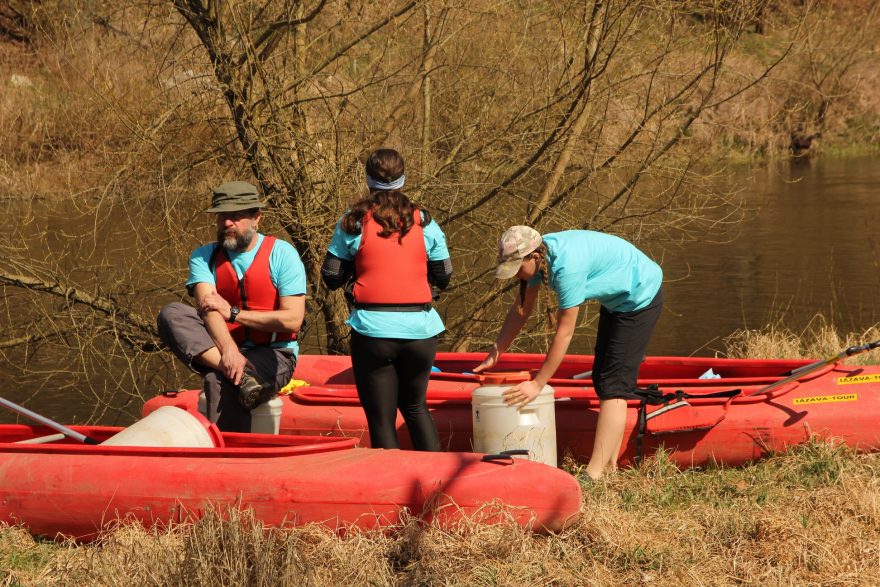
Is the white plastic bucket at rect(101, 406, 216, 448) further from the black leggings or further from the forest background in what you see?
the forest background

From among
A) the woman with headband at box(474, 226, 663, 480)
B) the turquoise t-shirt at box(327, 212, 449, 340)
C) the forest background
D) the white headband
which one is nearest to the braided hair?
the woman with headband at box(474, 226, 663, 480)

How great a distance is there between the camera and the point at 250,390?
4656 mm

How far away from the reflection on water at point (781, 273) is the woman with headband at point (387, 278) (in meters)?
3.75

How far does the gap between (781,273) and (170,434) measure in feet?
30.2

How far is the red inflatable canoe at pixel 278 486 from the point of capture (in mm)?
4129

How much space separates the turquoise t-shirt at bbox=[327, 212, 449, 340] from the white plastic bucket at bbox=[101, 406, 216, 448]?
0.82 metres

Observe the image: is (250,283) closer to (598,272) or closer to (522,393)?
(522,393)

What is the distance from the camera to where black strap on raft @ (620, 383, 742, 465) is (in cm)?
525

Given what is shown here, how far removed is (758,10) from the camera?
716 cm

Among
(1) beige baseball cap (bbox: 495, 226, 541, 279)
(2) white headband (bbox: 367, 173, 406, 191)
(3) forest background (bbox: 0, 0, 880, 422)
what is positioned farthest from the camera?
(3) forest background (bbox: 0, 0, 880, 422)

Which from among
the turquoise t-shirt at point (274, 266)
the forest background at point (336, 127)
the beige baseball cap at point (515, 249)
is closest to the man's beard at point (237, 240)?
the turquoise t-shirt at point (274, 266)

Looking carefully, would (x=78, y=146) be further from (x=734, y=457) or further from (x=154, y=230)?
(x=734, y=457)

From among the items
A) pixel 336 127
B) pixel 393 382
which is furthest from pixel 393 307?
pixel 336 127

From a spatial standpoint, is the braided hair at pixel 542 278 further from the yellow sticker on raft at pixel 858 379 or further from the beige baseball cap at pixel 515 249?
the yellow sticker on raft at pixel 858 379
